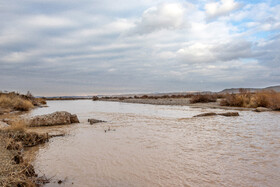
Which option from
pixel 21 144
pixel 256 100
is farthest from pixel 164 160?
pixel 256 100

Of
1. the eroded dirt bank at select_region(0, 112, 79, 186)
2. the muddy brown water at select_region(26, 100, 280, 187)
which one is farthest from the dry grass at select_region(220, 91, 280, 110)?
the eroded dirt bank at select_region(0, 112, 79, 186)

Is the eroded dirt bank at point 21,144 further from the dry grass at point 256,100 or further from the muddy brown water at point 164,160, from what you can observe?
the dry grass at point 256,100

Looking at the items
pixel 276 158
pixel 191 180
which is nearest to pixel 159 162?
pixel 191 180

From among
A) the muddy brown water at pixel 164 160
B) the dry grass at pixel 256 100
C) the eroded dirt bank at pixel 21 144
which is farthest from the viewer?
the dry grass at pixel 256 100

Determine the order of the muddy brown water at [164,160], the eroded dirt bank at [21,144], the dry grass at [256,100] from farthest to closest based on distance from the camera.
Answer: the dry grass at [256,100]
the muddy brown water at [164,160]
the eroded dirt bank at [21,144]

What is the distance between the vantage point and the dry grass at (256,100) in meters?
15.8

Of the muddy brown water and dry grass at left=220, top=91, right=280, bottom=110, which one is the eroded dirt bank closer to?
the muddy brown water

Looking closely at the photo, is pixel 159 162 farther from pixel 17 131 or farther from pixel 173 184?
pixel 17 131

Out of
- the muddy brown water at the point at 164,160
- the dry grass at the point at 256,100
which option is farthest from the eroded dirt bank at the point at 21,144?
the dry grass at the point at 256,100

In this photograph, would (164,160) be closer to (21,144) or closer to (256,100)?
(21,144)

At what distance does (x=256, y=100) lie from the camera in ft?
58.6

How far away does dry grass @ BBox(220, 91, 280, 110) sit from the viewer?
51.7 feet

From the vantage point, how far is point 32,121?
9.91m

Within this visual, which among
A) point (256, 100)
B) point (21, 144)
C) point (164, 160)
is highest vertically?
point (256, 100)
